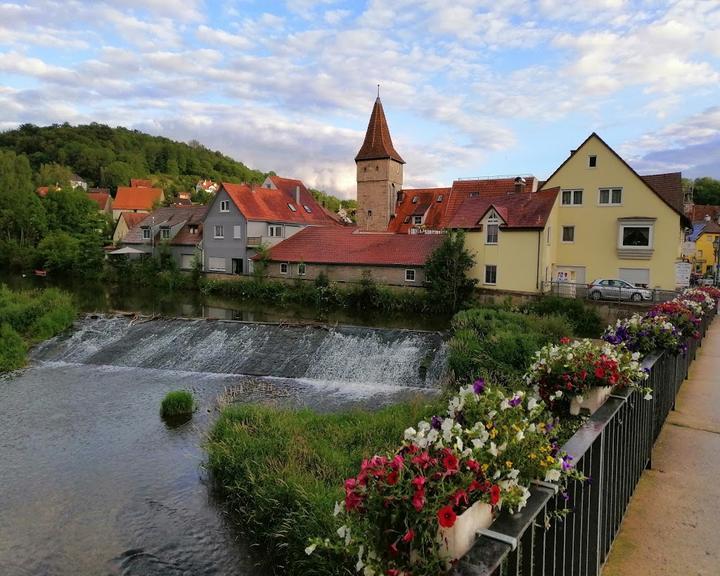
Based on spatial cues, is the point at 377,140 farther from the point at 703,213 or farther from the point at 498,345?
the point at 703,213

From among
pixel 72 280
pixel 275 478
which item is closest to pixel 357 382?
pixel 275 478

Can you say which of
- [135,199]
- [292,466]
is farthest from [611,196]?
[135,199]

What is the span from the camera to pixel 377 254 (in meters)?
36.0

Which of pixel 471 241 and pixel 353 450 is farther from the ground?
pixel 471 241

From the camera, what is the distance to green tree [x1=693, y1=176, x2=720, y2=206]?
8988 cm

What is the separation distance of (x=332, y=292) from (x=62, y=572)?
92.2ft

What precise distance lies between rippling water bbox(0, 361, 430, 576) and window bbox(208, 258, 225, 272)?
27.7m

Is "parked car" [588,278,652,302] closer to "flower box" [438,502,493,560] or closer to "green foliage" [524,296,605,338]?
"green foliage" [524,296,605,338]

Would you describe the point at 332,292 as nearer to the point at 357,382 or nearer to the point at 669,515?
the point at 357,382

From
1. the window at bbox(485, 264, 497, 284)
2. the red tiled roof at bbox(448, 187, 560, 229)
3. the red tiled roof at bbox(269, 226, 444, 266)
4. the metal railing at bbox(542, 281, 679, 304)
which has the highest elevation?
the red tiled roof at bbox(448, 187, 560, 229)

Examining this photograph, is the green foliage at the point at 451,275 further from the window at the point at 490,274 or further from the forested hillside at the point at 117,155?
the forested hillside at the point at 117,155

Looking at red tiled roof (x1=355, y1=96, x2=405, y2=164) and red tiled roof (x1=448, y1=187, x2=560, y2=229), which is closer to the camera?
red tiled roof (x1=448, y1=187, x2=560, y2=229)

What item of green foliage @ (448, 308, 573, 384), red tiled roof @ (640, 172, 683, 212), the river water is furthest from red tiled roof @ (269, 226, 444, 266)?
the river water

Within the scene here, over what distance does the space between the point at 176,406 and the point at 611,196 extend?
27.3m
